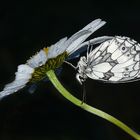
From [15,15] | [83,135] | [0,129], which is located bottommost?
[83,135]

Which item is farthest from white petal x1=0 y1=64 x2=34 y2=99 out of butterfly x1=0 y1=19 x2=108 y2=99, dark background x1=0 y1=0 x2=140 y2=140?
dark background x1=0 y1=0 x2=140 y2=140

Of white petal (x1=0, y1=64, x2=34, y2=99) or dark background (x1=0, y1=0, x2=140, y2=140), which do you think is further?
dark background (x1=0, y1=0, x2=140, y2=140)

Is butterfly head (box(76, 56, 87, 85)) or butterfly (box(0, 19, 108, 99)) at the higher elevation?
butterfly (box(0, 19, 108, 99))

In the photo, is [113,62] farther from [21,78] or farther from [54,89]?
[54,89]

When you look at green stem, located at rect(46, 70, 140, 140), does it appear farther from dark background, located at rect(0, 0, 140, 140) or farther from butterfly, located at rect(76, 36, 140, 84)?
dark background, located at rect(0, 0, 140, 140)

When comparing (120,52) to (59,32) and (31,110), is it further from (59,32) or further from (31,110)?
(59,32)

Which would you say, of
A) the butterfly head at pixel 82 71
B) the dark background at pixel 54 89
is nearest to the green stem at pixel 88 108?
the butterfly head at pixel 82 71

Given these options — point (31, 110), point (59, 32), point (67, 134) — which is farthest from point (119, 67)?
point (59, 32)

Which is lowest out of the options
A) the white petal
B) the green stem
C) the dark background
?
the green stem
